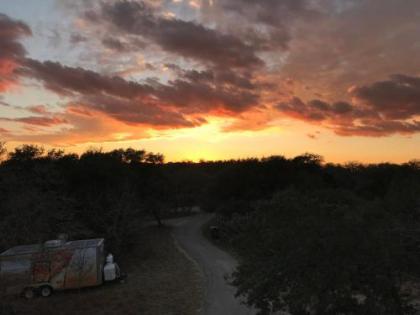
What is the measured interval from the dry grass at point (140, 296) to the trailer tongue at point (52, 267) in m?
0.61

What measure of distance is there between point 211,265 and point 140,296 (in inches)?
375

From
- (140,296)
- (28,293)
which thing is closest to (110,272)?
(140,296)

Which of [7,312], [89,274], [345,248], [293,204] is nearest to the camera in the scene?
[345,248]

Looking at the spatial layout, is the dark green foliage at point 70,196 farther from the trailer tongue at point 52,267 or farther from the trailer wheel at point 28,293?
the trailer wheel at point 28,293

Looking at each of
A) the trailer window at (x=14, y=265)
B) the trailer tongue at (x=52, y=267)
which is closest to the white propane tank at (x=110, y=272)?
the trailer tongue at (x=52, y=267)

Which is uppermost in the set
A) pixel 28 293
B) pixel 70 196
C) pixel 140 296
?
pixel 70 196

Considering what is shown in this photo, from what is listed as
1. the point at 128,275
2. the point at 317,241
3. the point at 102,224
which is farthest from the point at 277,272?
the point at 102,224

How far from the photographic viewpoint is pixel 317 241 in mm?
10820

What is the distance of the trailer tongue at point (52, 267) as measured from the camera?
2233cm

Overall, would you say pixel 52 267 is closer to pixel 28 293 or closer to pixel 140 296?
pixel 28 293

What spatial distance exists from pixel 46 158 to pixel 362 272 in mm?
43446

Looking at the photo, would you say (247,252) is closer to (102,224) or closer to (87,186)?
(102,224)

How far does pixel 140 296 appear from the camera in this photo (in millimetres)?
22281

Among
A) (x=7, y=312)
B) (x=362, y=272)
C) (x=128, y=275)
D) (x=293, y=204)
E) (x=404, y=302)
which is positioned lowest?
(x=128, y=275)
